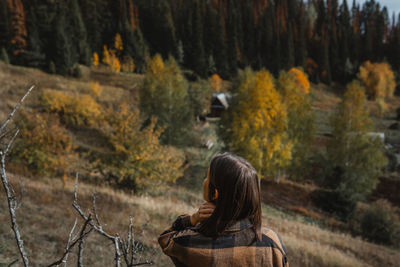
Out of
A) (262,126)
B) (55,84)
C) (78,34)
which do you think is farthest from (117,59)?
(262,126)

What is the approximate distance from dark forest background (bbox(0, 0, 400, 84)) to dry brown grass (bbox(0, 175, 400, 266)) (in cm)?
3359

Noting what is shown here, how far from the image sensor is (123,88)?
1528 inches

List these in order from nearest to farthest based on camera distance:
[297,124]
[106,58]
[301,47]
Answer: [297,124]
[106,58]
[301,47]

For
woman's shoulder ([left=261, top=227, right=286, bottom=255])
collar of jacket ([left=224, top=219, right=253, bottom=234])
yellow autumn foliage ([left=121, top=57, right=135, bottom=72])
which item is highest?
yellow autumn foliage ([left=121, top=57, right=135, bottom=72])

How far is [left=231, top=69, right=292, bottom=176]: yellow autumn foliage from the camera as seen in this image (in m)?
14.1

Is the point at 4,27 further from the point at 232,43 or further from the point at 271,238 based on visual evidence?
the point at 271,238

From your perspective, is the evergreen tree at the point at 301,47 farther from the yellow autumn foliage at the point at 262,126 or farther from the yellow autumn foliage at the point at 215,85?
the yellow autumn foliage at the point at 262,126

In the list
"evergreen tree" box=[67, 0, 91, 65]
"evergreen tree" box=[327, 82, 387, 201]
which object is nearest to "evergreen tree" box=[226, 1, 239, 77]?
"evergreen tree" box=[67, 0, 91, 65]

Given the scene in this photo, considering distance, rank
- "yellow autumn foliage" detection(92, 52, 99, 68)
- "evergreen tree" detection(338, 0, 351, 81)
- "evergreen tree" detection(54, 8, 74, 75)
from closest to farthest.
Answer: "evergreen tree" detection(54, 8, 74, 75) < "yellow autumn foliage" detection(92, 52, 99, 68) < "evergreen tree" detection(338, 0, 351, 81)

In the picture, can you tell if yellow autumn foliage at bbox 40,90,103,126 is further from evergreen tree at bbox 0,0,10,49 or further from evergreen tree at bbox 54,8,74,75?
evergreen tree at bbox 0,0,10,49

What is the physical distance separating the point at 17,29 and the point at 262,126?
44.2 metres

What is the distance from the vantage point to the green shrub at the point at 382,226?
11.9 metres

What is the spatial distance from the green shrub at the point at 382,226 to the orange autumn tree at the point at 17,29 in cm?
4644

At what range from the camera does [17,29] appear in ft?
133
